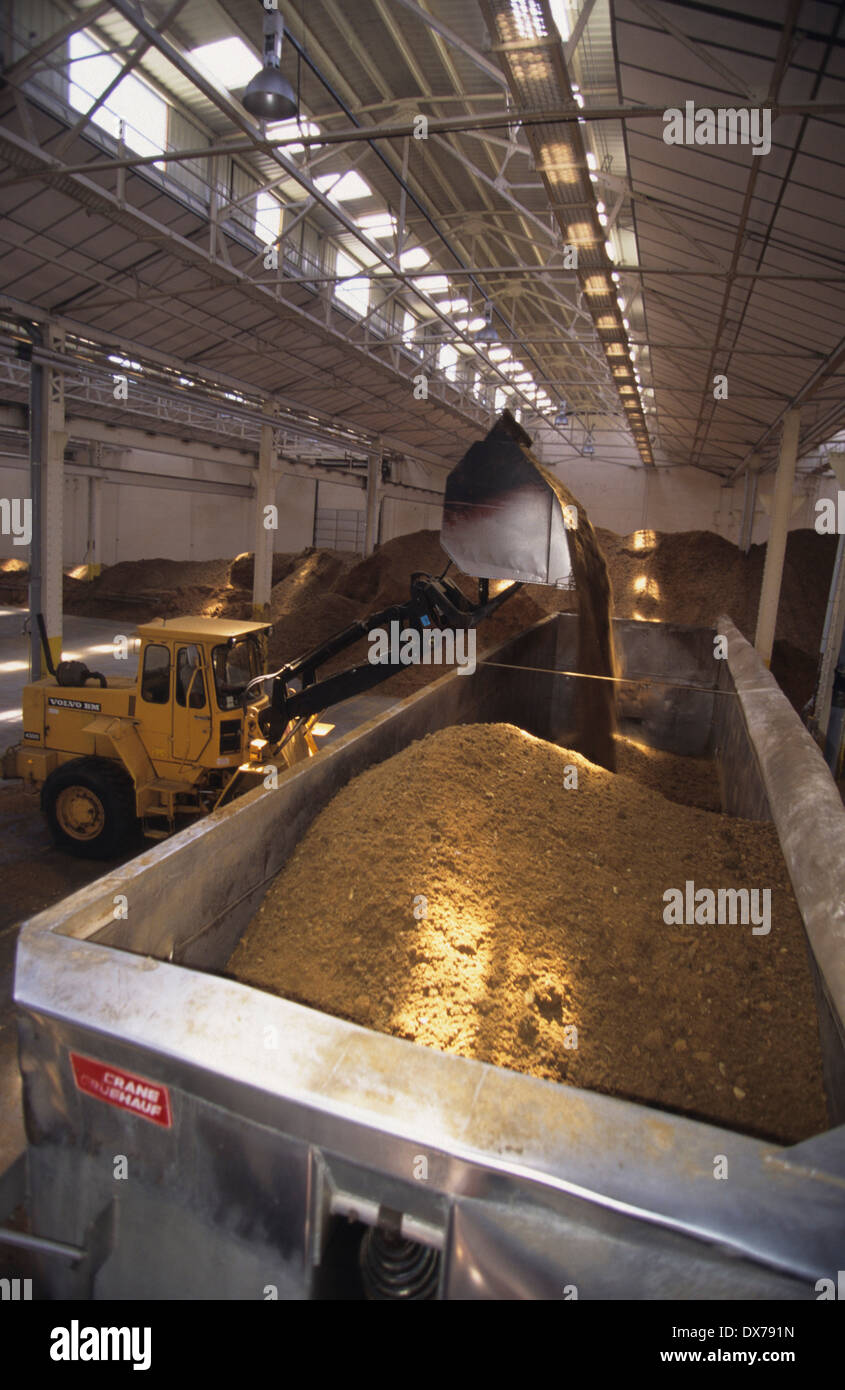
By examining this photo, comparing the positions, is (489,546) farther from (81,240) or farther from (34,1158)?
(81,240)

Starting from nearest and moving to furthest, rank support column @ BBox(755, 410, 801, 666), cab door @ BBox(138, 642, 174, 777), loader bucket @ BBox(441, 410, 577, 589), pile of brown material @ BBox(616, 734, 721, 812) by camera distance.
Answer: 1. loader bucket @ BBox(441, 410, 577, 589)
2. cab door @ BBox(138, 642, 174, 777)
3. pile of brown material @ BBox(616, 734, 721, 812)
4. support column @ BBox(755, 410, 801, 666)

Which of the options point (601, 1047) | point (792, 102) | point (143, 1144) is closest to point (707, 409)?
point (792, 102)

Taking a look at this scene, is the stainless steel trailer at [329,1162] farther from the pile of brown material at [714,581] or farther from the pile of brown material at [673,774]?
the pile of brown material at [714,581]

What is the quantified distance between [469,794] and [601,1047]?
1.52 meters

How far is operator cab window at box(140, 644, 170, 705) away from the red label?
4.94 meters

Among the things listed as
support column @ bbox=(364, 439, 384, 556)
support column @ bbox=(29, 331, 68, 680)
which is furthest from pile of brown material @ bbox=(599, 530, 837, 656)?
support column @ bbox=(29, 331, 68, 680)

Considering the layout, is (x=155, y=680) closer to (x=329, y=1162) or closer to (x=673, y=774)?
(x=329, y=1162)

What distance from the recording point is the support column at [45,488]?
9.70 m

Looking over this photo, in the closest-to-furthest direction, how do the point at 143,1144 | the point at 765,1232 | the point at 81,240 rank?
the point at 765,1232
the point at 143,1144
the point at 81,240

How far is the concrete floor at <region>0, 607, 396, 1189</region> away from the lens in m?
3.79

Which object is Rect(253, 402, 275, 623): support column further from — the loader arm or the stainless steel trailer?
the stainless steel trailer

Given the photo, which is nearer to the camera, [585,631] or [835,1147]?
[835,1147]

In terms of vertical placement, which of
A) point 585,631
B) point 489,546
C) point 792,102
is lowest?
point 585,631

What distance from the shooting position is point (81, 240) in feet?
28.8
